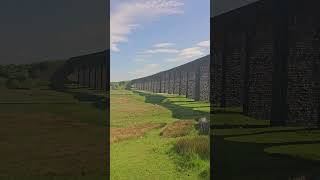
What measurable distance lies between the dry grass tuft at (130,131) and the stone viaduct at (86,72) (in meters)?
0.69

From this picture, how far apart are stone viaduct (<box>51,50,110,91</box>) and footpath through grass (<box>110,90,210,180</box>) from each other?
12.5 inches

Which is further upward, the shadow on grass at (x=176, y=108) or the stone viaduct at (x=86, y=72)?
the stone viaduct at (x=86, y=72)

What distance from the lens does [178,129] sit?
730 centimetres

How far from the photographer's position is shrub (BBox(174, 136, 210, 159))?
23.5 ft

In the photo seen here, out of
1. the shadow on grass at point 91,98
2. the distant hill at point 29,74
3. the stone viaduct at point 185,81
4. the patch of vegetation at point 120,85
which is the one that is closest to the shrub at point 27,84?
the distant hill at point 29,74

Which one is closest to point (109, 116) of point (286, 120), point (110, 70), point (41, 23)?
point (110, 70)

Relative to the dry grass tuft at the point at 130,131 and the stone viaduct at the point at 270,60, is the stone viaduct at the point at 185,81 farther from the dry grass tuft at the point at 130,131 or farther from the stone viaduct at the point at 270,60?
the dry grass tuft at the point at 130,131

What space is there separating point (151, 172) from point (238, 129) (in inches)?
57.8

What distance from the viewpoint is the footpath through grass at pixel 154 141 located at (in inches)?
270

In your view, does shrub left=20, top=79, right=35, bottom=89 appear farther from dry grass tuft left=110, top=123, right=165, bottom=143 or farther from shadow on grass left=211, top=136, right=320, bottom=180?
shadow on grass left=211, top=136, right=320, bottom=180

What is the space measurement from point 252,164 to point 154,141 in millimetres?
1506

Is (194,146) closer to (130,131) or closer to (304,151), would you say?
(130,131)

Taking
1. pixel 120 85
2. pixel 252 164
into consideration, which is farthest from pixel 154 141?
pixel 252 164

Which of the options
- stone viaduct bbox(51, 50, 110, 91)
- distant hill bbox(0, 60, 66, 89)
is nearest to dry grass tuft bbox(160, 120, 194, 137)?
stone viaduct bbox(51, 50, 110, 91)
